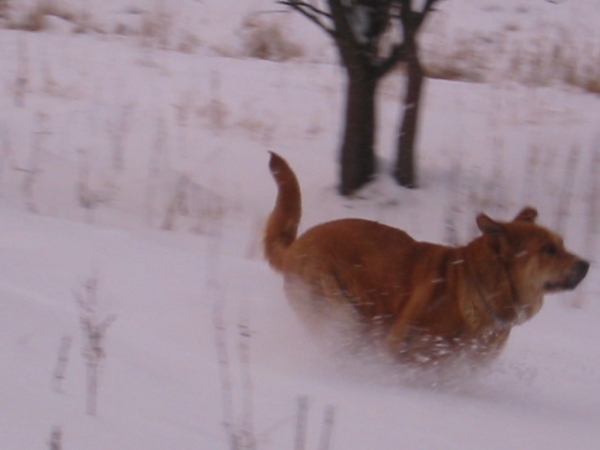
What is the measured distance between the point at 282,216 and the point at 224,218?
7.12 feet

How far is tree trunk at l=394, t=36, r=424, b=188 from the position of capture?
25.1 feet

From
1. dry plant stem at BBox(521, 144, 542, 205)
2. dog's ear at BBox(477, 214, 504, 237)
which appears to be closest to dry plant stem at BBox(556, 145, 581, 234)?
dry plant stem at BBox(521, 144, 542, 205)

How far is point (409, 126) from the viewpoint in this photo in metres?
7.66

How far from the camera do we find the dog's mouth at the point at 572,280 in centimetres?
446

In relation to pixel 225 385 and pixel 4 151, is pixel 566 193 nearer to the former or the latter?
pixel 4 151

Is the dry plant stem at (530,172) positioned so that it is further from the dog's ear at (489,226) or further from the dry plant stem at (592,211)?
the dog's ear at (489,226)

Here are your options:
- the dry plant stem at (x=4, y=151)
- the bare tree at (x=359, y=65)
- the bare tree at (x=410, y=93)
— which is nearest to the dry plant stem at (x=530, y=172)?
the bare tree at (x=410, y=93)

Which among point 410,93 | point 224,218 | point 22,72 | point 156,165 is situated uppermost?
point 410,93

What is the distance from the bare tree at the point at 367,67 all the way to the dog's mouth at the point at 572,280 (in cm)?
333

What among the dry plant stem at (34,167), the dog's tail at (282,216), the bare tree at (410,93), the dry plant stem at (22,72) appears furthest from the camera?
the dry plant stem at (22,72)

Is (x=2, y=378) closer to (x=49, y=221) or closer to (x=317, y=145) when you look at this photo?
(x=49, y=221)

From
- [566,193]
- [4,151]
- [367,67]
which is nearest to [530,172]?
[566,193]

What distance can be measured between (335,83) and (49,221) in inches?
232

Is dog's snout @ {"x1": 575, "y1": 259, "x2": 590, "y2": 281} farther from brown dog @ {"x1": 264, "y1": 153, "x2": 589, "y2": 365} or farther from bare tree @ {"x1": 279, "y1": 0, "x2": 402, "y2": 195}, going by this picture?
bare tree @ {"x1": 279, "y1": 0, "x2": 402, "y2": 195}
